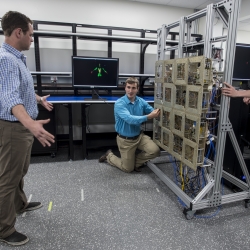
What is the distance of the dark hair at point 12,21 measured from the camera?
1.34 meters

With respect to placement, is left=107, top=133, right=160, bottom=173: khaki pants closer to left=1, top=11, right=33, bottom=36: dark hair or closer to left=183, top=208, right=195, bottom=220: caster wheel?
left=183, top=208, right=195, bottom=220: caster wheel

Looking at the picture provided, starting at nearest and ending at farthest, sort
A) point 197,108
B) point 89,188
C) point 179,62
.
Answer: point 197,108 → point 179,62 → point 89,188

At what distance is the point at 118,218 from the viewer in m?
1.83

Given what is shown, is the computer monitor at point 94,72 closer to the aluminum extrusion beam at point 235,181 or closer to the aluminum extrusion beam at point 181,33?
the aluminum extrusion beam at point 181,33

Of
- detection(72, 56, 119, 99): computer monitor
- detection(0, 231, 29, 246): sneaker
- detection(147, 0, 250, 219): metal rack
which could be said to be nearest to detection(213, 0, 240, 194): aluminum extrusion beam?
detection(147, 0, 250, 219): metal rack

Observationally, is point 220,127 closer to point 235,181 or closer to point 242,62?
point 235,181

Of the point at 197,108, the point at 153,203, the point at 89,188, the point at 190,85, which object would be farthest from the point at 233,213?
the point at 89,188

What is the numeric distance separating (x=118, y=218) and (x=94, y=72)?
200cm

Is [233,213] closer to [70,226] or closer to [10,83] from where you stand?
[70,226]

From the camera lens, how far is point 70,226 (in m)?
1.73

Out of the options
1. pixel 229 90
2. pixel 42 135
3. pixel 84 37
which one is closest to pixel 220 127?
pixel 229 90

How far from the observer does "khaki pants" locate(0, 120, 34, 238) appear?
4.57 feet

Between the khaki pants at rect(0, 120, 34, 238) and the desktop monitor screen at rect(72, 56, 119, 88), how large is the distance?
5.57 feet

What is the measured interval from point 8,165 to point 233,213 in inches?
74.1
